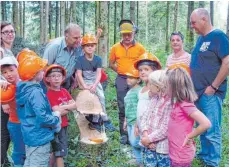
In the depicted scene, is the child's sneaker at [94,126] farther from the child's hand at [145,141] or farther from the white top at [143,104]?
the child's hand at [145,141]

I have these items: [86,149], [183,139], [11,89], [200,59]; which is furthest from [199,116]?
[86,149]

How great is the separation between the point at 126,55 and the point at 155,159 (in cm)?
261

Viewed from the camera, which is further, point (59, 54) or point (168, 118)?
point (59, 54)

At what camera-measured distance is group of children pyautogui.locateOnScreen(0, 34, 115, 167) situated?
3.49 meters

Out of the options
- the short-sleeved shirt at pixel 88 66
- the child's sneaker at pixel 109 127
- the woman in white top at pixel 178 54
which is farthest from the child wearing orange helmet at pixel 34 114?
the child's sneaker at pixel 109 127

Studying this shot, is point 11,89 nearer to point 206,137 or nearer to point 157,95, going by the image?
point 157,95

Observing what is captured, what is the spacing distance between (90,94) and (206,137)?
5.81ft

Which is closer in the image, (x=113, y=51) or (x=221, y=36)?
(x=221, y=36)

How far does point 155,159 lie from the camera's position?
3.47 m

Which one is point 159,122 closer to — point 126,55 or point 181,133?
point 181,133

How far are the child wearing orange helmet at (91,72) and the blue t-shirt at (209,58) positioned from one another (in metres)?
1.45

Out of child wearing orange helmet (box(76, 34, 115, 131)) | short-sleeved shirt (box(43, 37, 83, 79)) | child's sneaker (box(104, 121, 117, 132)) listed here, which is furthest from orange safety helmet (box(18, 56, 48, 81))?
child's sneaker (box(104, 121, 117, 132))

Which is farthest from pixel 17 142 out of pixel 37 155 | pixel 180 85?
pixel 180 85

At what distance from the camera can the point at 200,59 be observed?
4492mm
